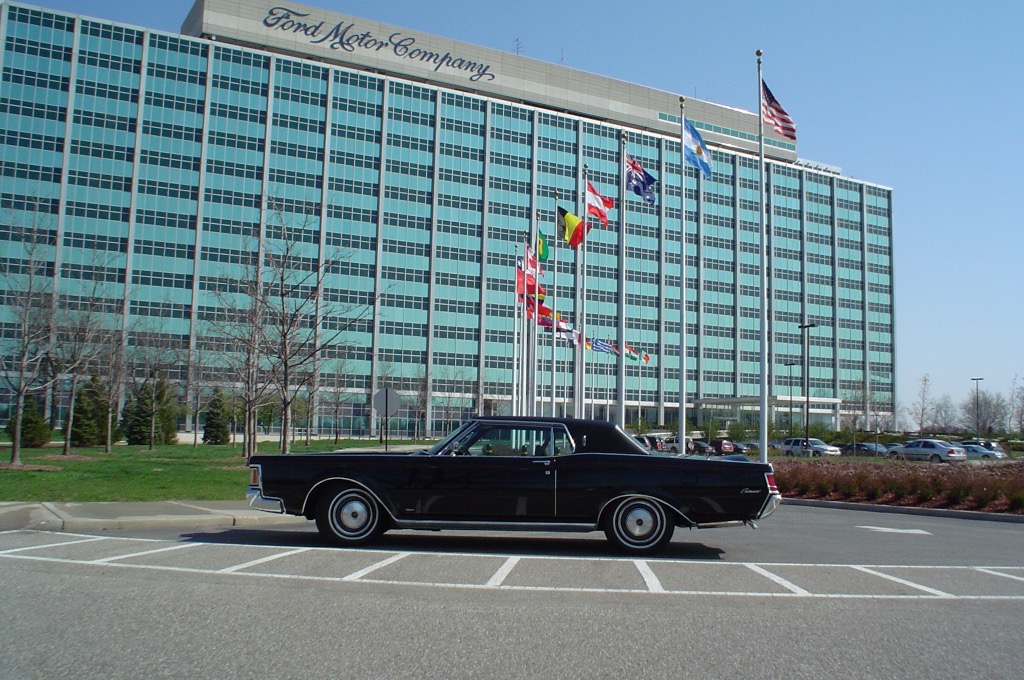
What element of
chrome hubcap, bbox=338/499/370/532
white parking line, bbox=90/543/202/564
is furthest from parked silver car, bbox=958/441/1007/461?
white parking line, bbox=90/543/202/564

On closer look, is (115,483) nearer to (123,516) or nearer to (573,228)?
(123,516)

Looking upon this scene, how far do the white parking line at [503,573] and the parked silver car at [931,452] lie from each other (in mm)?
44697

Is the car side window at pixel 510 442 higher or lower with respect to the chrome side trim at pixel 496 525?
higher

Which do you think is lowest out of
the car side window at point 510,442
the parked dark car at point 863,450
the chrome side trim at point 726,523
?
the parked dark car at point 863,450

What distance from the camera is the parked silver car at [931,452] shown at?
48906 millimetres

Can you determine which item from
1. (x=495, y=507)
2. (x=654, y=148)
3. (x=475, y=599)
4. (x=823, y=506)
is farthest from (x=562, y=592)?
(x=654, y=148)

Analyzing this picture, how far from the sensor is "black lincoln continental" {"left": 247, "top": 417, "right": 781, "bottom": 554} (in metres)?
10.5

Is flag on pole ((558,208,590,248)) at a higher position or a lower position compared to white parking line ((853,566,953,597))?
higher

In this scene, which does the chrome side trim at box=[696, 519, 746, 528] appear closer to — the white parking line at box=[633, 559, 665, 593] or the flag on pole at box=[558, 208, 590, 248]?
the white parking line at box=[633, 559, 665, 593]

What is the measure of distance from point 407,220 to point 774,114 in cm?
6211

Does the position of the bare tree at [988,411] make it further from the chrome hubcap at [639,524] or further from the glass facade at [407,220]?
the chrome hubcap at [639,524]

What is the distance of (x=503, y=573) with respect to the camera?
8.93 m

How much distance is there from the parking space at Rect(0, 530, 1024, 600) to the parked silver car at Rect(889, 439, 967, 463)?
141 ft

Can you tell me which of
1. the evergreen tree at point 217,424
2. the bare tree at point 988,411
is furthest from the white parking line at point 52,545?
the bare tree at point 988,411
